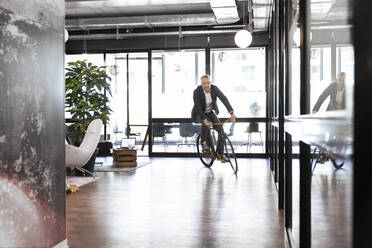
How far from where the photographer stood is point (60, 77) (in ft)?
9.23

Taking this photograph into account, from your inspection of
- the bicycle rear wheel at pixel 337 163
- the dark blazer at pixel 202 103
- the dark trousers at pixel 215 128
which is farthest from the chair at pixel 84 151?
the bicycle rear wheel at pixel 337 163

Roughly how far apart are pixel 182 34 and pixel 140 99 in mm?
2038

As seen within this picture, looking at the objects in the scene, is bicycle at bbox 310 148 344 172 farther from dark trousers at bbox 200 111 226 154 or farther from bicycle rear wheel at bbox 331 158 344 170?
dark trousers at bbox 200 111 226 154

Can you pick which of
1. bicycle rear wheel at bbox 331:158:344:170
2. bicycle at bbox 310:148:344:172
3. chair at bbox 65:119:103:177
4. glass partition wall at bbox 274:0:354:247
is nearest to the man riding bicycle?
chair at bbox 65:119:103:177

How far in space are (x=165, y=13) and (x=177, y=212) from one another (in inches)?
249

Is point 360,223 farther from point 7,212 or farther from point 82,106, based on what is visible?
point 82,106

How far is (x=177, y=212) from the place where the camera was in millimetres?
4059

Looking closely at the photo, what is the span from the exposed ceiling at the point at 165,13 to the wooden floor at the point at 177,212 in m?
2.97

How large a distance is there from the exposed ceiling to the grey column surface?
4542 millimetres

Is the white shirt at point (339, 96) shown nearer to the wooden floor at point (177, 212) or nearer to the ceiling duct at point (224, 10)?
the wooden floor at point (177, 212)

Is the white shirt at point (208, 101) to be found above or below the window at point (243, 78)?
below

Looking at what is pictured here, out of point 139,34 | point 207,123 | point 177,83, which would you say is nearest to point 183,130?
point 177,83

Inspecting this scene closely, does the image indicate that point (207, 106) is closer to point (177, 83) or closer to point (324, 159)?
point (177, 83)

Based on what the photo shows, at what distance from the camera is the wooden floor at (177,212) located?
3.14 m
